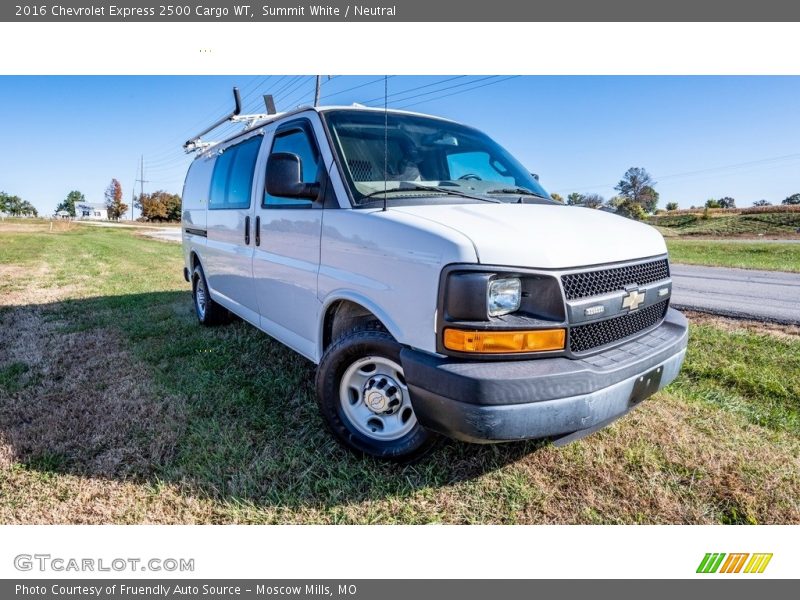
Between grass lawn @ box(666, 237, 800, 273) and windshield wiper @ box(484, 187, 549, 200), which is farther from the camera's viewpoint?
grass lawn @ box(666, 237, 800, 273)

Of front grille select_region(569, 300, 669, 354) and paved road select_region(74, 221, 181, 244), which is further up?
paved road select_region(74, 221, 181, 244)

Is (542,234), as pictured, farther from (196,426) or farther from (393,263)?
(196,426)

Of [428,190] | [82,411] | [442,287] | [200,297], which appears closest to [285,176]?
[428,190]

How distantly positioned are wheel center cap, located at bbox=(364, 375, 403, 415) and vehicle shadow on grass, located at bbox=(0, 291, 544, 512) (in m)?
0.33

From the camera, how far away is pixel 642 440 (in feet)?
9.15

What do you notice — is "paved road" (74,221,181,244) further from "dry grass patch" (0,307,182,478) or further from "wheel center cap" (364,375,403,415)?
"wheel center cap" (364,375,403,415)

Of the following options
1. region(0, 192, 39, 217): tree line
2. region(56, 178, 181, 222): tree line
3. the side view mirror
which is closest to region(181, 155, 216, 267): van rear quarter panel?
the side view mirror

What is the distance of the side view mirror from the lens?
8.96ft

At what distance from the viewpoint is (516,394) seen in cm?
195

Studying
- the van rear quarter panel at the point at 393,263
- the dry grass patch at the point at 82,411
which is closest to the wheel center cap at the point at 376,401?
the van rear quarter panel at the point at 393,263

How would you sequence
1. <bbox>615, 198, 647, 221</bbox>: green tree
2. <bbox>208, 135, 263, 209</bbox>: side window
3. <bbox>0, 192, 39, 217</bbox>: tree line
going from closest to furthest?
<bbox>615, 198, 647, 221</bbox>: green tree
<bbox>208, 135, 263, 209</bbox>: side window
<bbox>0, 192, 39, 217</bbox>: tree line

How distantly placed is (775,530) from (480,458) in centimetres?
141

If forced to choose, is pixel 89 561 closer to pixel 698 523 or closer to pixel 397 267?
pixel 397 267

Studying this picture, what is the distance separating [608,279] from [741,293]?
7.58 m
